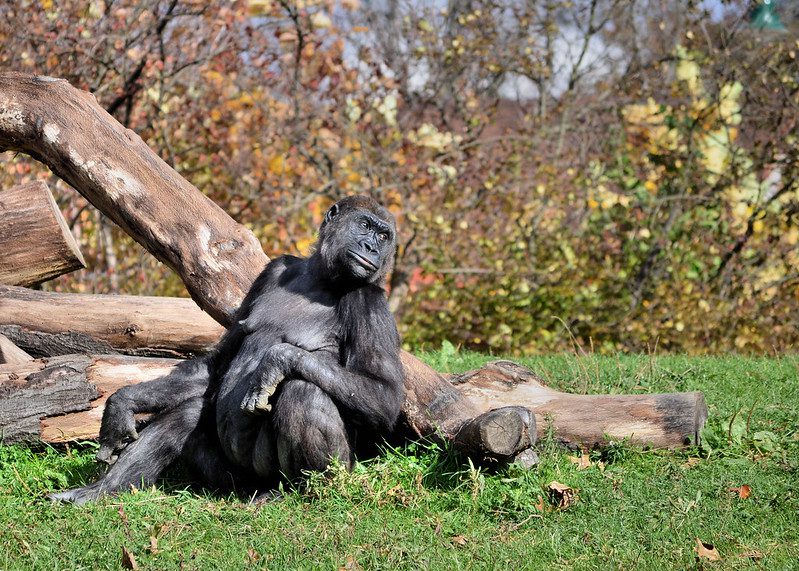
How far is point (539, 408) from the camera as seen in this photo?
18.1 ft

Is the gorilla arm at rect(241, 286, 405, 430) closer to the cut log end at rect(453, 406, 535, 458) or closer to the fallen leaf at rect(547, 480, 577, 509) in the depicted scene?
the cut log end at rect(453, 406, 535, 458)

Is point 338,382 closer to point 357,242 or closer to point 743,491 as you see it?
point 357,242

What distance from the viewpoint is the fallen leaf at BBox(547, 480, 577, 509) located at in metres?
4.68

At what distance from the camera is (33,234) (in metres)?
6.55

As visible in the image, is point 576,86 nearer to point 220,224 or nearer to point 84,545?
point 220,224

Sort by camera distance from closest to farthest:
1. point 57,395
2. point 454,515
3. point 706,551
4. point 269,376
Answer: point 706,551
point 454,515
point 269,376
point 57,395

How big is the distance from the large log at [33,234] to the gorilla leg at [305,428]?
261 cm

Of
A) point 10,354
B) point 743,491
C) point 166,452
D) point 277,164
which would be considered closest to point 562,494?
point 743,491

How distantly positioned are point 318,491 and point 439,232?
6.71m

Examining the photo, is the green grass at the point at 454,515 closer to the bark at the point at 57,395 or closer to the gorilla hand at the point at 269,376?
the bark at the point at 57,395

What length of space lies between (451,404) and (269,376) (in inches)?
Answer: 44.5

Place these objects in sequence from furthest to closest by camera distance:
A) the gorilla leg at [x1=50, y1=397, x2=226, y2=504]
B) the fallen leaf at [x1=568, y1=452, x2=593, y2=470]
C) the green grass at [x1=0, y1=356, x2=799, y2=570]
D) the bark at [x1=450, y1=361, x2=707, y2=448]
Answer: the bark at [x1=450, y1=361, x2=707, y2=448] → the fallen leaf at [x1=568, y1=452, x2=593, y2=470] → the gorilla leg at [x1=50, y1=397, x2=226, y2=504] → the green grass at [x1=0, y1=356, x2=799, y2=570]

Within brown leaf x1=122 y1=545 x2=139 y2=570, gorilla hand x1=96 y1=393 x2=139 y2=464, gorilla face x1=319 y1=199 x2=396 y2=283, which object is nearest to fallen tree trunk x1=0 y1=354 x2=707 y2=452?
gorilla hand x1=96 y1=393 x2=139 y2=464

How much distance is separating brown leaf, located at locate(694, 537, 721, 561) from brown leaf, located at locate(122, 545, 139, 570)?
2.34 meters
